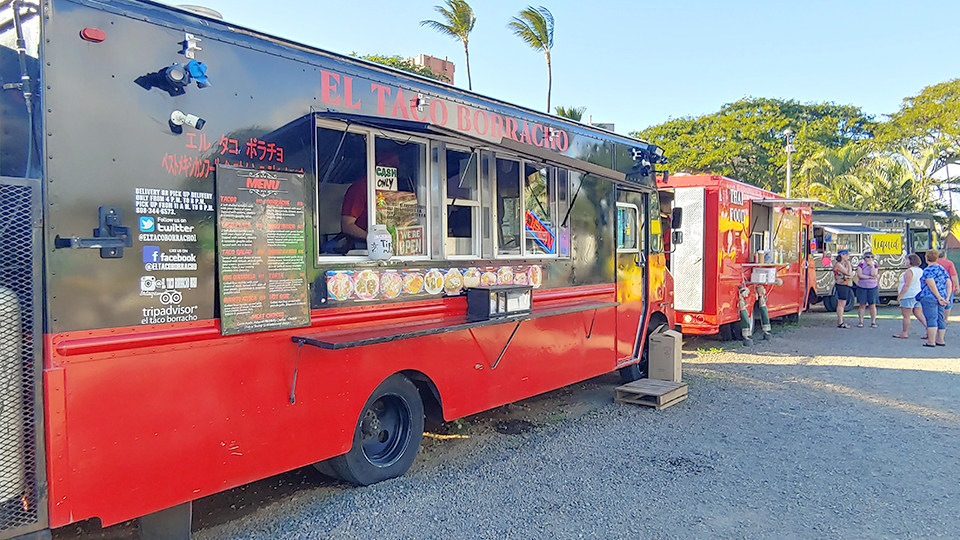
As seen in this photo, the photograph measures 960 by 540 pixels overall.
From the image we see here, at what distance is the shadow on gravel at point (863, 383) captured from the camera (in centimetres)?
714

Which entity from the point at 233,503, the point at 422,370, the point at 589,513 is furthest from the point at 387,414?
the point at 589,513

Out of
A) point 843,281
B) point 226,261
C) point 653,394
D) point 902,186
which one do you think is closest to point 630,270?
point 653,394

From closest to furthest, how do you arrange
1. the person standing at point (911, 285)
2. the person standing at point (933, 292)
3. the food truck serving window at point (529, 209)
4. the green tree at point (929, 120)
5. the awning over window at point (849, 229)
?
the food truck serving window at point (529, 209) → the person standing at point (933, 292) → the person standing at point (911, 285) → the awning over window at point (849, 229) → the green tree at point (929, 120)

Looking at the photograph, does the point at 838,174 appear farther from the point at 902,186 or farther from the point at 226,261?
the point at 226,261

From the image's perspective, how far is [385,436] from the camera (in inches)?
188

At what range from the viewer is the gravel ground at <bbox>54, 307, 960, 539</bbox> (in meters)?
3.99

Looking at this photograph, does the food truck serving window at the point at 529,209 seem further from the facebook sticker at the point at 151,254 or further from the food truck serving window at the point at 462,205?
the facebook sticker at the point at 151,254

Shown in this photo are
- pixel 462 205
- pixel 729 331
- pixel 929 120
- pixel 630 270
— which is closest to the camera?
pixel 462 205

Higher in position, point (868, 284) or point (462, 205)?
point (462, 205)

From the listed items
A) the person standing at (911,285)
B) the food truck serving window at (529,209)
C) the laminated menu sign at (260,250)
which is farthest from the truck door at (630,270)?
the person standing at (911,285)

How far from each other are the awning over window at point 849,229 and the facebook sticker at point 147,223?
59.2 ft

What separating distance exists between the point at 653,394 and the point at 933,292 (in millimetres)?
6835

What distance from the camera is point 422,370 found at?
15.8 feet

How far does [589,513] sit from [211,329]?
263cm
